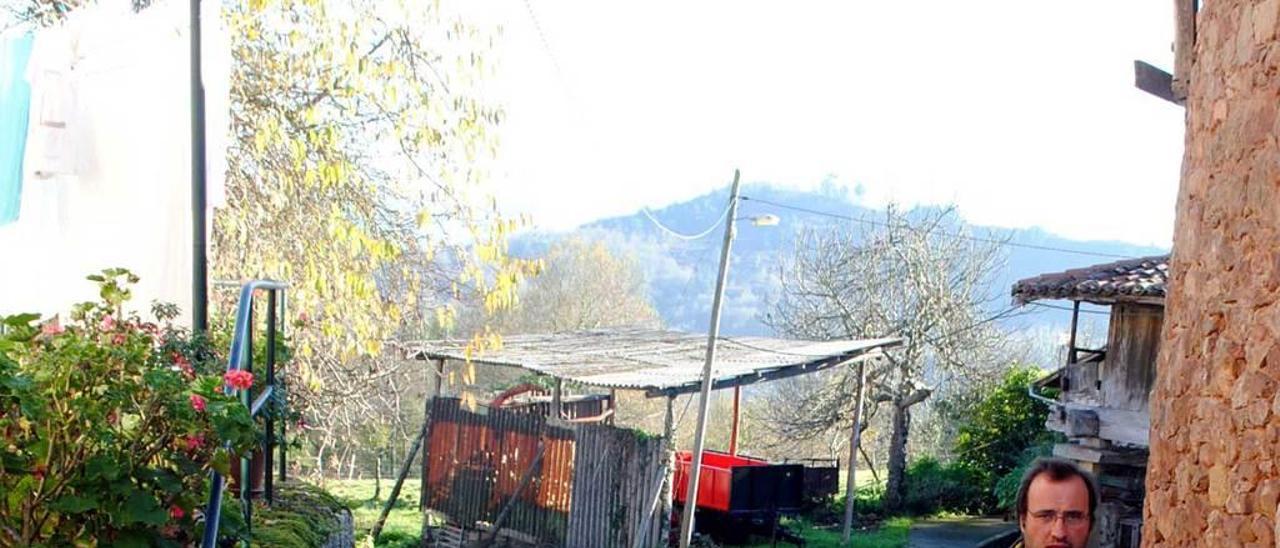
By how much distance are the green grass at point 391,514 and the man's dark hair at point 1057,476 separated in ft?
43.1

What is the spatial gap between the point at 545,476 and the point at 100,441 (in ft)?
Answer: 45.2

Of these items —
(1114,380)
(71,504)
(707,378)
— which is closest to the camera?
(71,504)

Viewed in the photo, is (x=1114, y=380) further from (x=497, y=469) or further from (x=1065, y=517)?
(x=1065, y=517)

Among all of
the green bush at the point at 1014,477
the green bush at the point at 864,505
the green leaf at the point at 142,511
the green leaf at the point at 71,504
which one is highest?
the green leaf at the point at 71,504

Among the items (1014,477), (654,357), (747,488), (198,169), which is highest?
(198,169)

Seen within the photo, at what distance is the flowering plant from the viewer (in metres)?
3.17

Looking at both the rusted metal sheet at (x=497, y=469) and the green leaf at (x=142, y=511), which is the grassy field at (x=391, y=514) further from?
the green leaf at (x=142, y=511)

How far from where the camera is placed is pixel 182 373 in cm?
360

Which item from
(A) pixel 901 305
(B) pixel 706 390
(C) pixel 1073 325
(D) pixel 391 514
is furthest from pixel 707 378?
(A) pixel 901 305

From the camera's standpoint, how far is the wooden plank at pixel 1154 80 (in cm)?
512

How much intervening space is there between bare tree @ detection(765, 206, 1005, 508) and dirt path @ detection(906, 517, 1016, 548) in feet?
6.89

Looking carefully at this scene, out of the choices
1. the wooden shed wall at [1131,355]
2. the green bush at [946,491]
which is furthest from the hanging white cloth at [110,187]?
the green bush at [946,491]

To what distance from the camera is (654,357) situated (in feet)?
59.1

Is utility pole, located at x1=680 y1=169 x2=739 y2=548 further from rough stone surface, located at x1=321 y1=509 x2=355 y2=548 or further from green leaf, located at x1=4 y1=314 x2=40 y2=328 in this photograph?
green leaf, located at x1=4 y1=314 x2=40 y2=328
